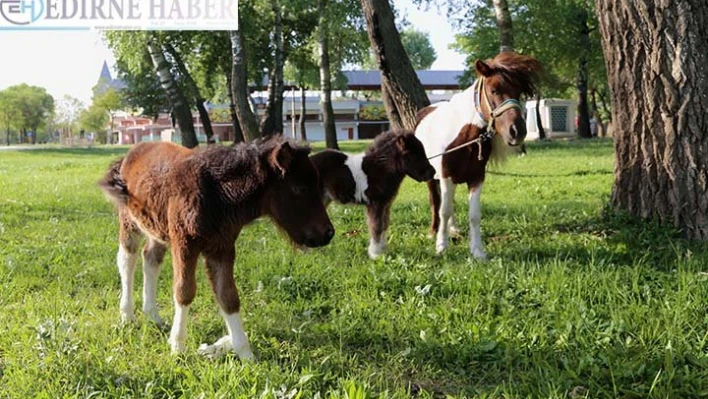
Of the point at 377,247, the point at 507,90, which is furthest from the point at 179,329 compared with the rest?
the point at 507,90

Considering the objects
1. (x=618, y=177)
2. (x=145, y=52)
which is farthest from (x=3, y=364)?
(x=145, y=52)

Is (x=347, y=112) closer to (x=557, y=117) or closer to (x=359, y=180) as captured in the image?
(x=557, y=117)

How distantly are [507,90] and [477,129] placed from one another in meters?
0.60

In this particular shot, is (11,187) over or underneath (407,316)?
over

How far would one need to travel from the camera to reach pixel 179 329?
3.56 m

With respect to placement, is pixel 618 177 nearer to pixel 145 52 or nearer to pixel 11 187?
pixel 11 187

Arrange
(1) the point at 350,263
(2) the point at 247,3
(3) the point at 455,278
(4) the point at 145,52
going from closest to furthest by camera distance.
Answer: (3) the point at 455,278, (1) the point at 350,263, (4) the point at 145,52, (2) the point at 247,3

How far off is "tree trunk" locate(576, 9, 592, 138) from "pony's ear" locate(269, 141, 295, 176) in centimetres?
3579

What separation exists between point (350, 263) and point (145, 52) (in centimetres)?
2017

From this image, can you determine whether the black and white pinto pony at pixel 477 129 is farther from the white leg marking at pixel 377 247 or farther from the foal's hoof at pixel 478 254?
the white leg marking at pixel 377 247

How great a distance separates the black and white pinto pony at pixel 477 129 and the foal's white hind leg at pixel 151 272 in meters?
2.97

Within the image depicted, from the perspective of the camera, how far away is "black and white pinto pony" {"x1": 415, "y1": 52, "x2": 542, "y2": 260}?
5.48 m

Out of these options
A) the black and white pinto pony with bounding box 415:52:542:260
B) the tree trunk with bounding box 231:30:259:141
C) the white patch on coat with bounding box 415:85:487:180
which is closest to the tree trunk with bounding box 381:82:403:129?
the white patch on coat with bounding box 415:85:487:180

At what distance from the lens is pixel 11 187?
12898 mm
